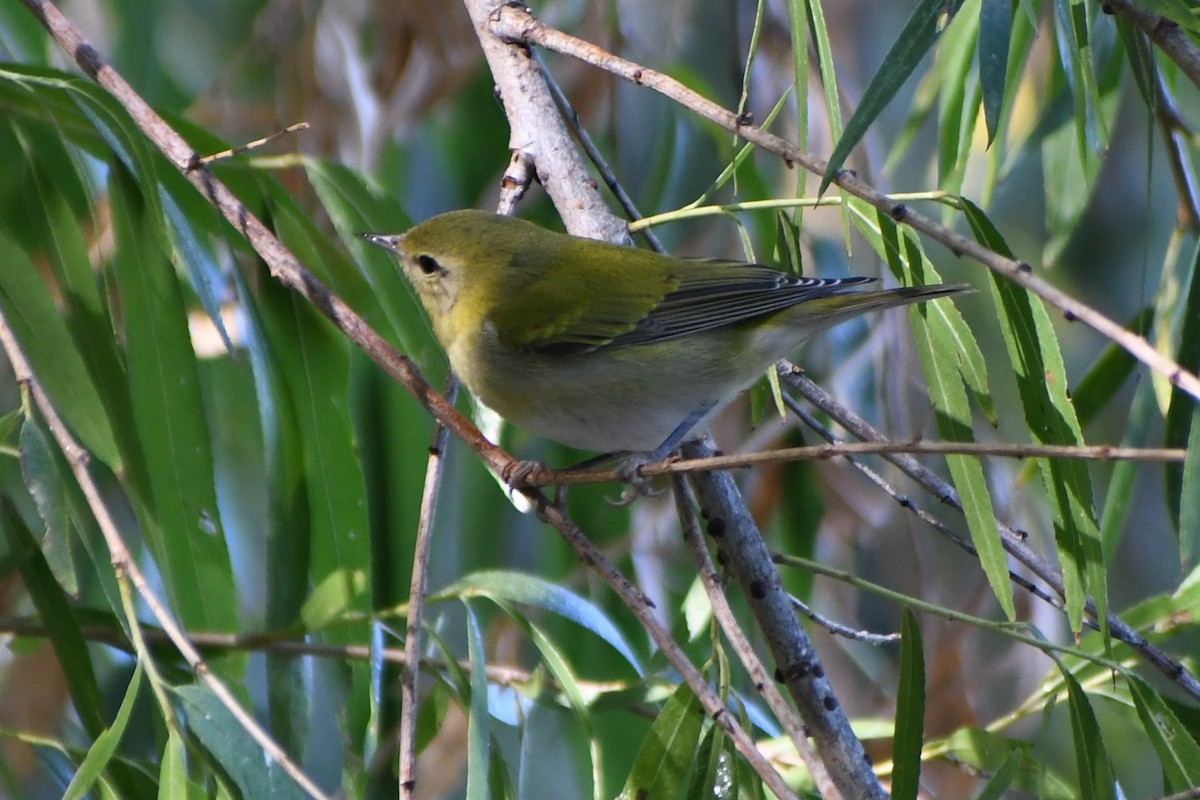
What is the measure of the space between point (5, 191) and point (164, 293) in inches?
16.2

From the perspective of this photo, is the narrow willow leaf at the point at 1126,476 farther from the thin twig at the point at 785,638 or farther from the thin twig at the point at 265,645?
the thin twig at the point at 265,645

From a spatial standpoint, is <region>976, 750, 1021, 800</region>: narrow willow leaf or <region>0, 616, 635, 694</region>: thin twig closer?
<region>976, 750, 1021, 800</region>: narrow willow leaf

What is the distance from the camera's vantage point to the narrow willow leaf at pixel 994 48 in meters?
1.54

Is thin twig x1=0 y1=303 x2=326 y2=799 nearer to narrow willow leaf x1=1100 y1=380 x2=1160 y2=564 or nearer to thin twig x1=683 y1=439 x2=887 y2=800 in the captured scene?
thin twig x1=683 y1=439 x2=887 y2=800

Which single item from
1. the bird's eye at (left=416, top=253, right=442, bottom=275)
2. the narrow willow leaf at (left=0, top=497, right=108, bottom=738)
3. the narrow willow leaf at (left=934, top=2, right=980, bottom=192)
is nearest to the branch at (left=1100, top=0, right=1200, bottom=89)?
the narrow willow leaf at (left=934, top=2, right=980, bottom=192)

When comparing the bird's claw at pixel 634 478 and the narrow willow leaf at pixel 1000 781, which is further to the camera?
the narrow willow leaf at pixel 1000 781

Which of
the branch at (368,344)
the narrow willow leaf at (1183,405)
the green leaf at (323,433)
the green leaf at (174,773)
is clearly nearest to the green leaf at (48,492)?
the branch at (368,344)

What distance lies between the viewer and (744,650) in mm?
1376

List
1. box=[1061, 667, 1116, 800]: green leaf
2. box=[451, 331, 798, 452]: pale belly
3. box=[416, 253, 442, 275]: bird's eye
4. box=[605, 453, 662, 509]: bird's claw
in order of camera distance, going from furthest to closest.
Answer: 1. box=[416, 253, 442, 275]: bird's eye
2. box=[451, 331, 798, 452]: pale belly
3. box=[1061, 667, 1116, 800]: green leaf
4. box=[605, 453, 662, 509]: bird's claw

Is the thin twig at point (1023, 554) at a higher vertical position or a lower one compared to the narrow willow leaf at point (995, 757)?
higher

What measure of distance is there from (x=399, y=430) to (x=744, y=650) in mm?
1073

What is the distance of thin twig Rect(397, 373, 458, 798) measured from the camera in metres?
1.35

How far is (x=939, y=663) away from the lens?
3.63 meters

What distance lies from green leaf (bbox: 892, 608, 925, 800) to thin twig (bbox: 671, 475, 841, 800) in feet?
0.35
